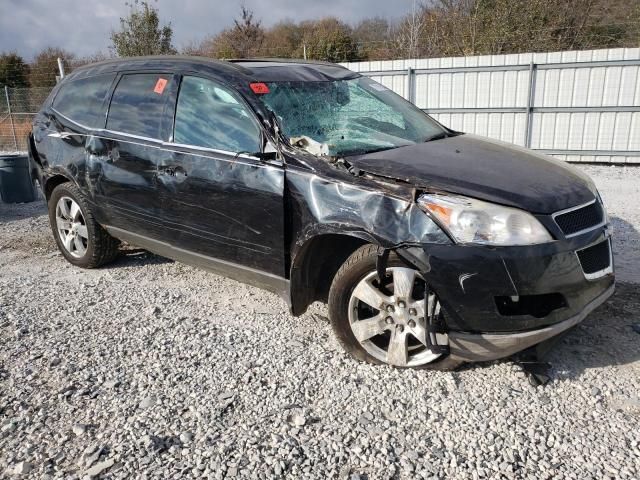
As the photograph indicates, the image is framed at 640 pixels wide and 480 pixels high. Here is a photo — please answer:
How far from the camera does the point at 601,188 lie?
8.29 meters

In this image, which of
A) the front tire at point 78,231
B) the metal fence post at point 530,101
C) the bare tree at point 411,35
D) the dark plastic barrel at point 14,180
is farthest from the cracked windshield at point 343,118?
the bare tree at point 411,35

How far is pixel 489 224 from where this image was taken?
268cm

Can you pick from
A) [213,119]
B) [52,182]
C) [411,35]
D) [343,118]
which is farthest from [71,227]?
→ [411,35]

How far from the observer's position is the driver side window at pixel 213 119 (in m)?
3.44

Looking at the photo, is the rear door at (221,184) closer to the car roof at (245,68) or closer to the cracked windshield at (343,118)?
the car roof at (245,68)

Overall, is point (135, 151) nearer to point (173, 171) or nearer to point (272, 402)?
point (173, 171)

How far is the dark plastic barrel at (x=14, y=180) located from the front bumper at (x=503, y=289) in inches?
296

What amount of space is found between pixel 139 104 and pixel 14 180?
5.25 metres

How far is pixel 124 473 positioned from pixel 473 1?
16.1 metres

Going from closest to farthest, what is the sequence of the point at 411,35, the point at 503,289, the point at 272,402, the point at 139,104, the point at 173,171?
the point at 503,289 → the point at 272,402 → the point at 173,171 → the point at 139,104 → the point at 411,35

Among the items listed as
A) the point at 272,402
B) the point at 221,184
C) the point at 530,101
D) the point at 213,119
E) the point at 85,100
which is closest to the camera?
the point at 272,402

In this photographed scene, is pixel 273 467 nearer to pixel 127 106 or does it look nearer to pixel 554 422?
pixel 554 422

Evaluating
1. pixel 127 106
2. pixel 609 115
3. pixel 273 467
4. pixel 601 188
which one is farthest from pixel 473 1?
pixel 273 467

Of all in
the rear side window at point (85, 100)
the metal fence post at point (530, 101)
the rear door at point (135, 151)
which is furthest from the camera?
the metal fence post at point (530, 101)
